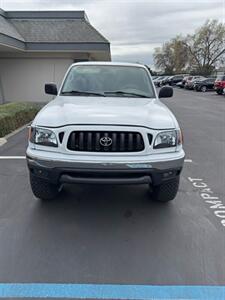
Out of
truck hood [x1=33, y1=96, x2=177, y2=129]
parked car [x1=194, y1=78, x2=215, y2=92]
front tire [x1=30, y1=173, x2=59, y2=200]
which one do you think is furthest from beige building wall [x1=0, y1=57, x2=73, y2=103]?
parked car [x1=194, y1=78, x2=215, y2=92]

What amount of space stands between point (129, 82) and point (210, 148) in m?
3.81

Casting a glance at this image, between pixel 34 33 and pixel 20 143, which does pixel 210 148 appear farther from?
pixel 34 33

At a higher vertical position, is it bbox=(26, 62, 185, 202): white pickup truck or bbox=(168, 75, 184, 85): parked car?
bbox=(26, 62, 185, 202): white pickup truck

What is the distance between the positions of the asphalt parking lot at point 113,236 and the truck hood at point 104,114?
122 centimetres

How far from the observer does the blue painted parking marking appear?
9.11 ft

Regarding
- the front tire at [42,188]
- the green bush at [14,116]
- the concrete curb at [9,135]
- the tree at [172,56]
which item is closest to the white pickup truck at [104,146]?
the front tire at [42,188]

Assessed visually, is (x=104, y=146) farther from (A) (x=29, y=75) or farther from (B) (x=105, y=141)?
(A) (x=29, y=75)

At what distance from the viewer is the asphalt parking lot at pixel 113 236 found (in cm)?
308

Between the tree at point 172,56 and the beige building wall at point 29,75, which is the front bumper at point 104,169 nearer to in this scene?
the beige building wall at point 29,75

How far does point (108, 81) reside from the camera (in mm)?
5289

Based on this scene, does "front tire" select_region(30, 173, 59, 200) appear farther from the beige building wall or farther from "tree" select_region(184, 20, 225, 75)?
"tree" select_region(184, 20, 225, 75)

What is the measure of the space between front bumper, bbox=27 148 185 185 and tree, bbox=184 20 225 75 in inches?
2611

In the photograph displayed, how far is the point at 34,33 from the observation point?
→ 60.6 feet

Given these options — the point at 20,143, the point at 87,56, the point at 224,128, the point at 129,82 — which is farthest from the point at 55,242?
the point at 87,56
